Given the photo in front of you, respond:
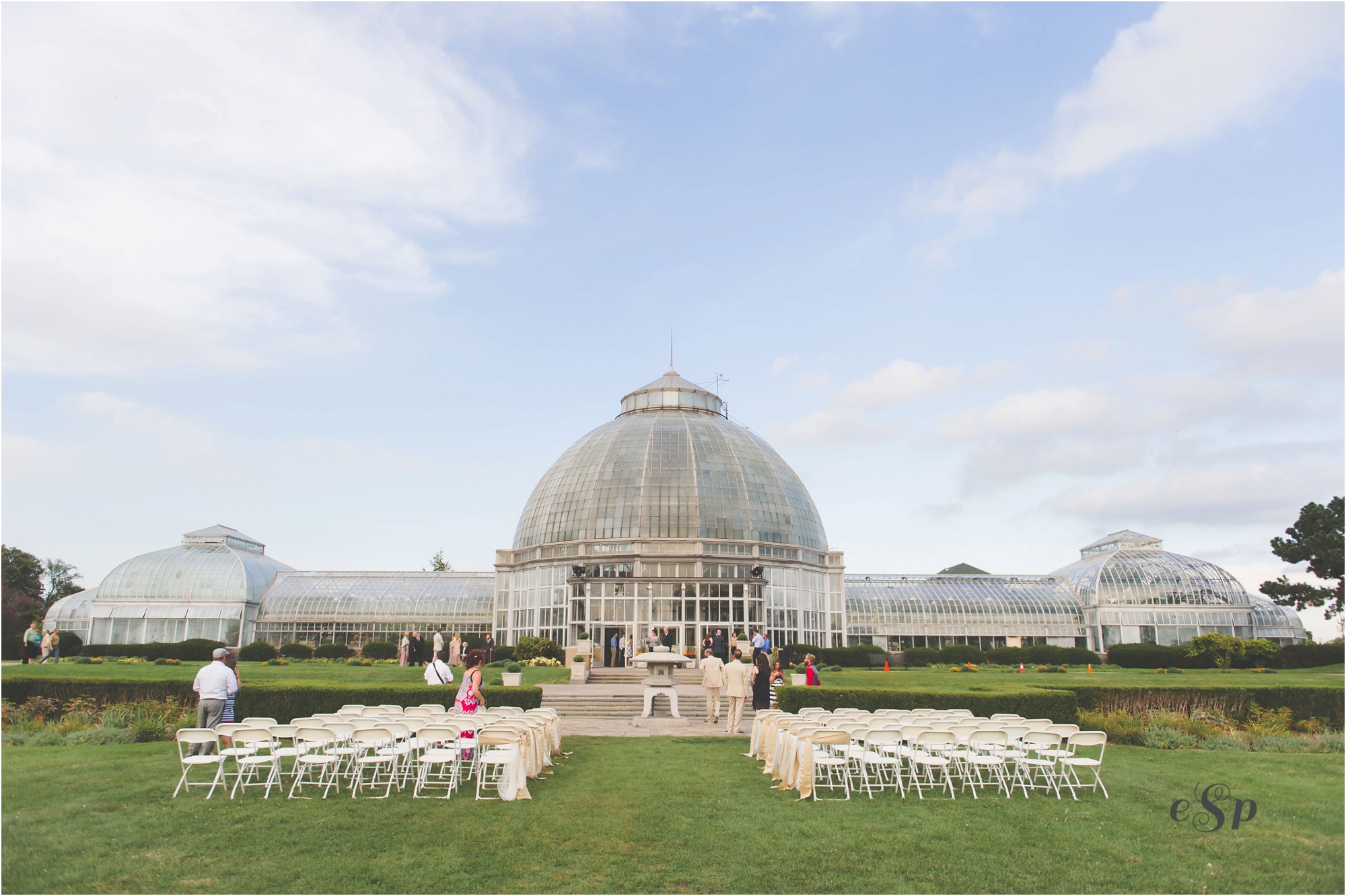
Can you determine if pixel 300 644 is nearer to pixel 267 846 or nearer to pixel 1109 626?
pixel 267 846

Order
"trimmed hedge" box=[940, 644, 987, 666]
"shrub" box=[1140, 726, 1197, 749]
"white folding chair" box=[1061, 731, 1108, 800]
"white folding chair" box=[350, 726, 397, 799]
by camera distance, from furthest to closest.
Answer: "trimmed hedge" box=[940, 644, 987, 666] < "shrub" box=[1140, 726, 1197, 749] < "white folding chair" box=[1061, 731, 1108, 800] < "white folding chair" box=[350, 726, 397, 799]

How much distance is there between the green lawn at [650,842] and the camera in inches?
351

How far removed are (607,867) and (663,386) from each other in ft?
175

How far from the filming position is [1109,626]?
62.0 m

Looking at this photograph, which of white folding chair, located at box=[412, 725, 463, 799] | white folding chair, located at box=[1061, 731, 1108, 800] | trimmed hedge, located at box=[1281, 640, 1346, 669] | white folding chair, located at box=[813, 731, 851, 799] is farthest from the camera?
trimmed hedge, located at box=[1281, 640, 1346, 669]

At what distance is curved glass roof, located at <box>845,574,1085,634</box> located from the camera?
63562 millimetres

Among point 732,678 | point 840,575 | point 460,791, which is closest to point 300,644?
point 840,575

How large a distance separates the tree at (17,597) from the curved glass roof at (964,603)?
57683 mm

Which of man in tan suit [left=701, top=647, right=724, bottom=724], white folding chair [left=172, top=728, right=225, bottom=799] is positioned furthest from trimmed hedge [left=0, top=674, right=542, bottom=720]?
white folding chair [left=172, top=728, right=225, bottom=799]

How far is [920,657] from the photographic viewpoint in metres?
54.0

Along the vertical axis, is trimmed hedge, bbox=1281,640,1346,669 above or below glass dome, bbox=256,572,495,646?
below

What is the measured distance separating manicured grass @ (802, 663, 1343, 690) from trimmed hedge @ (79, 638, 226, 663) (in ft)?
124

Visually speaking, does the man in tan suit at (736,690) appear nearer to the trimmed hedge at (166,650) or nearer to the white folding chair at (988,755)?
the white folding chair at (988,755)

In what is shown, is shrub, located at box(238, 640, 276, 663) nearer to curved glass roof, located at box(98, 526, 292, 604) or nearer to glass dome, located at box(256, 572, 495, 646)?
glass dome, located at box(256, 572, 495, 646)
